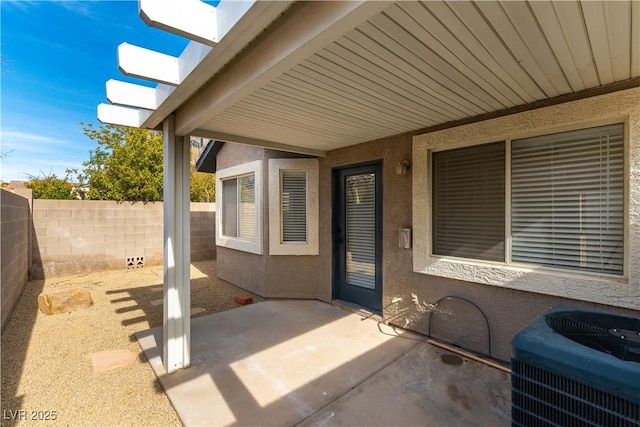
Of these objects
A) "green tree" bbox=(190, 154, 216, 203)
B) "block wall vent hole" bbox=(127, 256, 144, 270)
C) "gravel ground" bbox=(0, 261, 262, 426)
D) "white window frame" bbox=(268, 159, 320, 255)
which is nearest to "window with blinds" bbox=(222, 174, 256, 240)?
"white window frame" bbox=(268, 159, 320, 255)

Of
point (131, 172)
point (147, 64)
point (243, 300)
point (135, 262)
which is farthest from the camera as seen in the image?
point (131, 172)

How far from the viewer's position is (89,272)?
27.3ft

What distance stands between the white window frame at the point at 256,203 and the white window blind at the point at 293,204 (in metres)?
0.54

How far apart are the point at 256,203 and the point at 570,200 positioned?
531cm

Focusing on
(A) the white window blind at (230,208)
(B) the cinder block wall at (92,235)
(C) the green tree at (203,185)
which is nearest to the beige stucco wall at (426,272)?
(A) the white window blind at (230,208)

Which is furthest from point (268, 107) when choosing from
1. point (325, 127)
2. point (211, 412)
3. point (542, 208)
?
point (542, 208)

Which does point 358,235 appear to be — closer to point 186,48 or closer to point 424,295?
point 424,295

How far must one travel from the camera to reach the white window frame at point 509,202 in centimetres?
262

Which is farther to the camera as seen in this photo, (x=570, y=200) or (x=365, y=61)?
(x=570, y=200)

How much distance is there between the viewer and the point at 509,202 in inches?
136

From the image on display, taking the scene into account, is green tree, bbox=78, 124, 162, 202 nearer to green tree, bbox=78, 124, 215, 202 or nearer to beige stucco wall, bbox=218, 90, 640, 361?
green tree, bbox=78, 124, 215, 202

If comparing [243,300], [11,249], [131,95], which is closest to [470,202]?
[131,95]

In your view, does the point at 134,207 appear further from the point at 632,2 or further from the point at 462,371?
the point at 632,2

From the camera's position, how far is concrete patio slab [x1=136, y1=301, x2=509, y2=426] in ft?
8.43
